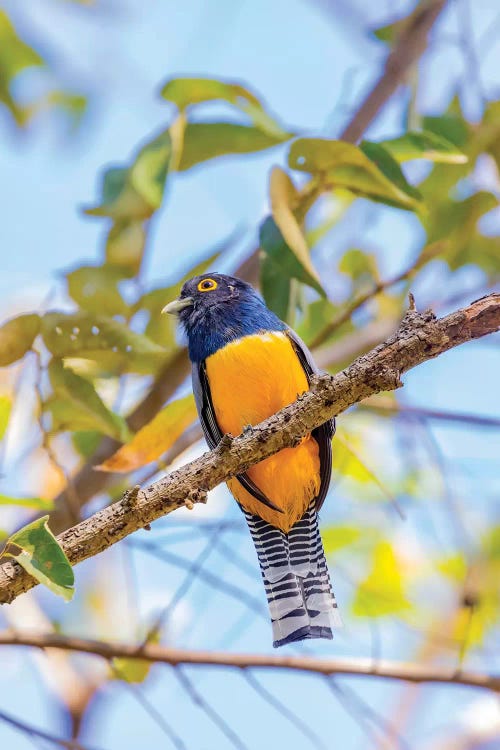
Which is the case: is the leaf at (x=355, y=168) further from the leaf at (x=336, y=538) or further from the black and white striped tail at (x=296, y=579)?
the leaf at (x=336, y=538)

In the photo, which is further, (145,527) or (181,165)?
(181,165)

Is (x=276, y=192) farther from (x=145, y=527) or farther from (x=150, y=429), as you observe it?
(x=145, y=527)

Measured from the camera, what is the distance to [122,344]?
3.74 metres

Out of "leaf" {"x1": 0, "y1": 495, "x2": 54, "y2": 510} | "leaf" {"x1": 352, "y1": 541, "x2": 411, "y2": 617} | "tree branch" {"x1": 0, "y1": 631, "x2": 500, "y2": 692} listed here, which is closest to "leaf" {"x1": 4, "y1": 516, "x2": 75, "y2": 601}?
"leaf" {"x1": 0, "y1": 495, "x2": 54, "y2": 510}

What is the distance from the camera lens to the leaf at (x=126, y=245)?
430cm

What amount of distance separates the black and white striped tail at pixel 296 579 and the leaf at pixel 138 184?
1.44 meters

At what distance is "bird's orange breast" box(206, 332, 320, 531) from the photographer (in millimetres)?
4031

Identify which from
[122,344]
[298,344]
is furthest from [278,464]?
[122,344]

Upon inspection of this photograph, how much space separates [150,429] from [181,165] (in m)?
1.27

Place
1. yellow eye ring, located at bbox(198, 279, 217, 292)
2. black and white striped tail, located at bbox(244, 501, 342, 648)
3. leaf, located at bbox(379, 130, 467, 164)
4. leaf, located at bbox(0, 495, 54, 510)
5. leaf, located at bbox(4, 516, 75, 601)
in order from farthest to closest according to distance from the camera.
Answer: yellow eye ring, located at bbox(198, 279, 217, 292) → black and white striped tail, located at bbox(244, 501, 342, 648) → leaf, located at bbox(379, 130, 467, 164) → leaf, located at bbox(0, 495, 54, 510) → leaf, located at bbox(4, 516, 75, 601)

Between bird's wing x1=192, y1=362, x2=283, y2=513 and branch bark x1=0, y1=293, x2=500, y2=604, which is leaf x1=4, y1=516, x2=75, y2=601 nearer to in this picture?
branch bark x1=0, y1=293, x2=500, y2=604

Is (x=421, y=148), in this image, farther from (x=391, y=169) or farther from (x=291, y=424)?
(x=291, y=424)

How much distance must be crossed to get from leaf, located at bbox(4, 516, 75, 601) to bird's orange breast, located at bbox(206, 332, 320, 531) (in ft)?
5.34

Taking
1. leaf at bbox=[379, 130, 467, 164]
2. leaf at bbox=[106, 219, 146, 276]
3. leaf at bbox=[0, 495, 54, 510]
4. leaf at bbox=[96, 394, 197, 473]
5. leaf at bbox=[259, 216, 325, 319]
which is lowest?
leaf at bbox=[0, 495, 54, 510]
